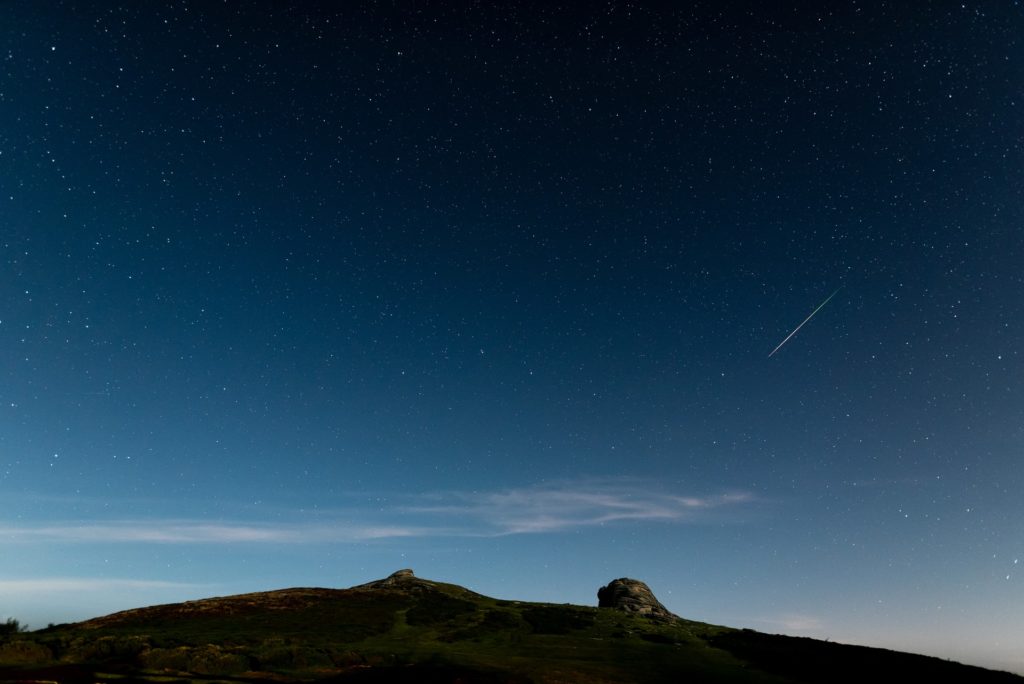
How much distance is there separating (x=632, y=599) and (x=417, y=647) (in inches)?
2598

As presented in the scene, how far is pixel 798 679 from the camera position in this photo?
2030 inches

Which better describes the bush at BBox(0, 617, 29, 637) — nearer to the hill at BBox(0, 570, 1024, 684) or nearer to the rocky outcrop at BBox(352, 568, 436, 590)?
the hill at BBox(0, 570, 1024, 684)

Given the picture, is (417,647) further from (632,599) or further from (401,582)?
(632,599)

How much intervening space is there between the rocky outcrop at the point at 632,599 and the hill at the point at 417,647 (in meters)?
4.14

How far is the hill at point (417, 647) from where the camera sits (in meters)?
42.6

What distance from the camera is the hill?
42.6 m

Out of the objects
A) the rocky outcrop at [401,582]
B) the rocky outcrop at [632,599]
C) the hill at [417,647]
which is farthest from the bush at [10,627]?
the rocky outcrop at [632,599]

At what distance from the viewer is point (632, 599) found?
4350 inches

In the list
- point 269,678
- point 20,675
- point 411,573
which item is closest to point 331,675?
point 269,678

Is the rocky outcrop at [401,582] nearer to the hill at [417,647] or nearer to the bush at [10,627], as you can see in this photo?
the hill at [417,647]

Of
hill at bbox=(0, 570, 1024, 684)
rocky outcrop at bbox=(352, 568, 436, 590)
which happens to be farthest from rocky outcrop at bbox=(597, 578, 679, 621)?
rocky outcrop at bbox=(352, 568, 436, 590)

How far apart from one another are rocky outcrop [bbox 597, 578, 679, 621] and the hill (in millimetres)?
4144

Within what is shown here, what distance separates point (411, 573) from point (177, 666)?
269 ft

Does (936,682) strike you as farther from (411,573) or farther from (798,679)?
(411,573)
